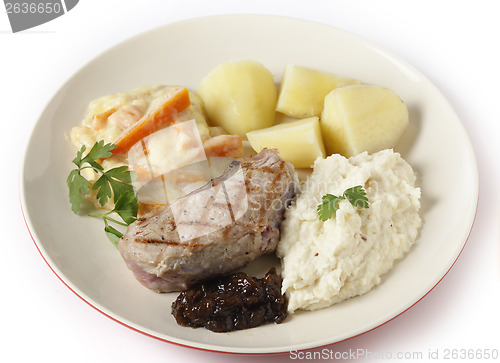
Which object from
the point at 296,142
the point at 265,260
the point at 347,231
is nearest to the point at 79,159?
the point at 265,260

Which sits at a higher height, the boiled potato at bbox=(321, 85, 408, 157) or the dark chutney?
the boiled potato at bbox=(321, 85, 408, 157)

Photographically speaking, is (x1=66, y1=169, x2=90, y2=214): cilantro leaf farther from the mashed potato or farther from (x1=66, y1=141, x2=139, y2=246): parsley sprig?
the mashed potato

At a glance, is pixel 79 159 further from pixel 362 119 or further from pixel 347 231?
pixel 362 119

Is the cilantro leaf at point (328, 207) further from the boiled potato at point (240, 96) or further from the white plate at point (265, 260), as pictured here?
the boiled potato at point (240, 96)

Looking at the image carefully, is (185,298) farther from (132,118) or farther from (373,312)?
(132,118)

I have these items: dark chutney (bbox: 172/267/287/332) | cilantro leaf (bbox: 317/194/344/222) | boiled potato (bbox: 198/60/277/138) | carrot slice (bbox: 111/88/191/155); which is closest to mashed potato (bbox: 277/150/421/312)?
cilantro leaf (bbox: 317/194/344/222)

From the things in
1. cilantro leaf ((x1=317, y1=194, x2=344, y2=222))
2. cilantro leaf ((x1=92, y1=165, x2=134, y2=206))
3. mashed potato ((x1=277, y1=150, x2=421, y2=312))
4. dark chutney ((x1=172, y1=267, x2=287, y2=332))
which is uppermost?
cilantro leaf ((x1=92, y1=165, x2=134, y2=206))

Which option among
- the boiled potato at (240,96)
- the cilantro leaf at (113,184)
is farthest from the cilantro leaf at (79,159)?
the boiled potato at (240,96)
